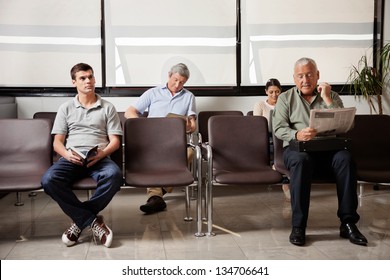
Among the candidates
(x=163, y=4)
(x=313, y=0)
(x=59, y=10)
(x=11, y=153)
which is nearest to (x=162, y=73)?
(x=163, y=4)

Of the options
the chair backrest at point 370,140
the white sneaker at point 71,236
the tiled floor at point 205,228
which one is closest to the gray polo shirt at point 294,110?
the chair backrest at point 370,140

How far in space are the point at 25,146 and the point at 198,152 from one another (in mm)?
1303

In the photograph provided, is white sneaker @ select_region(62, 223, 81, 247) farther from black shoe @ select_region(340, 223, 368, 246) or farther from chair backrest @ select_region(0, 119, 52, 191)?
black shoe @ select_region(340, 223, 368, 246)

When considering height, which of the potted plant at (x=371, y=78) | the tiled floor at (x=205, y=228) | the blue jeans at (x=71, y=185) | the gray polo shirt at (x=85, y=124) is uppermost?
the potted plant at (x=371, y=78)

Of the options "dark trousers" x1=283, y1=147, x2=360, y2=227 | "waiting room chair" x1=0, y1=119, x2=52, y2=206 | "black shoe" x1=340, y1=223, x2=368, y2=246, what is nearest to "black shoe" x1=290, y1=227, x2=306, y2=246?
"dark trousers" x1=283, y1=147, x2=360, y2=227

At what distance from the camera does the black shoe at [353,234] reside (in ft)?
11.3

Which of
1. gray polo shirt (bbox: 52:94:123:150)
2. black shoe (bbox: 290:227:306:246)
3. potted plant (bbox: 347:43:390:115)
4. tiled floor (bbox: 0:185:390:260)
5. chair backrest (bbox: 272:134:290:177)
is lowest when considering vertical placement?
tiled floor (bbox: 0:185:390:260)

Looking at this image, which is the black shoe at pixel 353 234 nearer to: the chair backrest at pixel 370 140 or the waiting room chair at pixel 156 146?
the chair backrest at pixel 370 140

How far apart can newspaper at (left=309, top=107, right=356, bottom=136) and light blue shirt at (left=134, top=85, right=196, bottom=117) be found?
5.54 ft

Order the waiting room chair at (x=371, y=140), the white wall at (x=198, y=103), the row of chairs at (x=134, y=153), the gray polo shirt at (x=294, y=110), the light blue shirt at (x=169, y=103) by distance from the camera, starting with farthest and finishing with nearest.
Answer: the white wall at (x=198, y=103), the light blue shirt at (x=169, y=103), the waiting room chair at (x=371, y=140), the gray polo shirt at (x=294, y=110), the row of chairs at (x=134, y=153)

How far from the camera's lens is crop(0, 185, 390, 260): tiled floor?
130 inches

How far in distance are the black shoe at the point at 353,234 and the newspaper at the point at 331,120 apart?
657 mm

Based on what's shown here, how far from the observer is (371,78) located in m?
5.81

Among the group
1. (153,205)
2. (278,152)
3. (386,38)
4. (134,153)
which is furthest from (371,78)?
(134,153)
